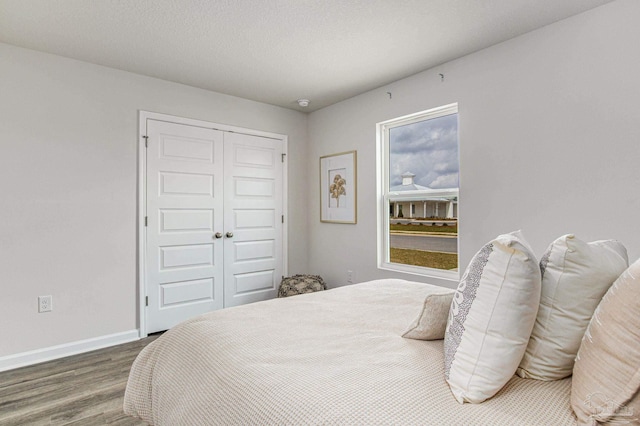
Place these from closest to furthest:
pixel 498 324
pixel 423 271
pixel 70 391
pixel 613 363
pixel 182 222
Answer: pixel 613 363 < pixel 498 324 < pixel 70 391 < pixel 423 271 < pixel 182 222

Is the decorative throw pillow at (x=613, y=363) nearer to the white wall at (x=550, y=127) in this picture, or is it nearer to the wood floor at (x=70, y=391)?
the white wall at (x=550, y=127)

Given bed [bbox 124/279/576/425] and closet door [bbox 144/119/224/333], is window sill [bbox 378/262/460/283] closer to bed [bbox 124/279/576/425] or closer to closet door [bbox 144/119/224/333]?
bed [bbox 124/279/576/425]

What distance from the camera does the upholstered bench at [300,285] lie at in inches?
148

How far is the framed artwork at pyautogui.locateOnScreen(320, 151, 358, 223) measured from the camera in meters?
3.91

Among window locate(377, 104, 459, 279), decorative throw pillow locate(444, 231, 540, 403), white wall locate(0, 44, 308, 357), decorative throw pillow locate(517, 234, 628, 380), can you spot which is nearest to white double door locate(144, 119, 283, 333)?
white wall locate(0, 44, 308, 357)

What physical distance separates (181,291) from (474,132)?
3.14 m

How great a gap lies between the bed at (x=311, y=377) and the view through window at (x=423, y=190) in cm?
153

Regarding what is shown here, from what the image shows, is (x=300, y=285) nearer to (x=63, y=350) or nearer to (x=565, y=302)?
(x=63, y=350)

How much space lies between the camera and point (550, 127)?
94.0 inches

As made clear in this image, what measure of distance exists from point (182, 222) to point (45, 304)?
127 cm

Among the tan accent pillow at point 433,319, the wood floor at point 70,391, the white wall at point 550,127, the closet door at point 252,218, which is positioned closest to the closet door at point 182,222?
the closet door at point 252,218

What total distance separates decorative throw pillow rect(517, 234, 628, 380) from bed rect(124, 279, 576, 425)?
61 millimetres

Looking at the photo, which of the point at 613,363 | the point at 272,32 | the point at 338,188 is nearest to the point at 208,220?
the point at 338,188

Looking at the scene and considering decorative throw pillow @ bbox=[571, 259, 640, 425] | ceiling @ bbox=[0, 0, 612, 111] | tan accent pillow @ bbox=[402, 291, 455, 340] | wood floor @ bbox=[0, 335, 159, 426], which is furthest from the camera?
ceiling @ bbox=[0, 0, 612, 111]
